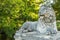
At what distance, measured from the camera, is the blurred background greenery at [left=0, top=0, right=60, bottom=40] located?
1462 centimetres

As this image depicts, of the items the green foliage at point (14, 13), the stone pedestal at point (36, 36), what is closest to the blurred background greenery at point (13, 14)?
the green foliage at point (14, 13)

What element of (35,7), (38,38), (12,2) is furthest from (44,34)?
(35,7)

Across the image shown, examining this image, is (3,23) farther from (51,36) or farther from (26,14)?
(51,36)

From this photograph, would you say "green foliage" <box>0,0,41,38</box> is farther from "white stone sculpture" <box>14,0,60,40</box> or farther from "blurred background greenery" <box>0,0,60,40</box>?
"white stone sculpture" <box>14,0,60,40</box>

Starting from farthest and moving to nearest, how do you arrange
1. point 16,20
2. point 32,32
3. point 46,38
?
Answer: 1. point 16,20
2. point 32,32
3. point 46,38

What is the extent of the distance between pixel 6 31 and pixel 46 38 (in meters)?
6.94

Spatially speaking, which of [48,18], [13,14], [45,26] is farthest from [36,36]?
[13,14]

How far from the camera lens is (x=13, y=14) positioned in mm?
14664

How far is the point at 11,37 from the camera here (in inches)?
591

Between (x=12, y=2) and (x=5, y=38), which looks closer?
(x=12, y=2)

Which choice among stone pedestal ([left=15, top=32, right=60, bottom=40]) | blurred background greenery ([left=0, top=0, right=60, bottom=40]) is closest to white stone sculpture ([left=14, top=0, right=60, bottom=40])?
stone pedestal ([left=15, top=32, right=60, bottom=40])

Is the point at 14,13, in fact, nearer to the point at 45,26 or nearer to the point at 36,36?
the point at 45,26

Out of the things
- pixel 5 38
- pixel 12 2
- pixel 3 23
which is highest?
pixel 12 2

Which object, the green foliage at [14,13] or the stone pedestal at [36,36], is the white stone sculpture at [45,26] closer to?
the stone pedestal at [36,36]
